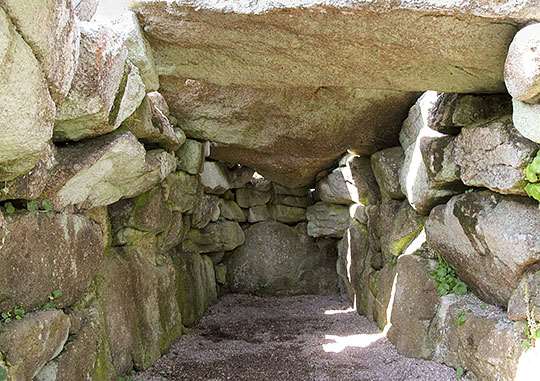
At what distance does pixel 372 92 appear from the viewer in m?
6.57

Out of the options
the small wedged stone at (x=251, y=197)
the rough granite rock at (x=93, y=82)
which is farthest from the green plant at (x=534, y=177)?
the small wedged stone at (x=251, y=197)

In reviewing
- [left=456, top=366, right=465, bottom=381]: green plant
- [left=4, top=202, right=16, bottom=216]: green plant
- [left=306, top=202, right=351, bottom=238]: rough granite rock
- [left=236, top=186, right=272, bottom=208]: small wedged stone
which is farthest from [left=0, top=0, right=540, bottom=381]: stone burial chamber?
[left=236, top=186, right=272, bottom=208]: small wedged stone

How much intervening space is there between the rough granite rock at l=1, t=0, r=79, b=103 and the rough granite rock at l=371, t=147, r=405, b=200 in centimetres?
499

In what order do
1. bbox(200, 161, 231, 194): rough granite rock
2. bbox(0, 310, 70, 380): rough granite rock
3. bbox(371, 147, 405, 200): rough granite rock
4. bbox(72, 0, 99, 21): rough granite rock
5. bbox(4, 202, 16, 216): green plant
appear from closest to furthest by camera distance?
bbox(0, 310, 70, 380): rough granite rock < bbox(4, 202, 16, 216): green plant < bbox(72, 0, 99, 21): rough granite rock < bbox(371, 147, 405, 200): rough granite rock < bbox(200, 161, 231, 194): rough granite rock

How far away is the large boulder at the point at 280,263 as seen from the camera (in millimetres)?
11367

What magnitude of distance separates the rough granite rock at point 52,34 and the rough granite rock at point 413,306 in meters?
4.40

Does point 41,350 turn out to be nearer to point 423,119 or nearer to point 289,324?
point 423,119

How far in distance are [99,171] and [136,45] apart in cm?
103

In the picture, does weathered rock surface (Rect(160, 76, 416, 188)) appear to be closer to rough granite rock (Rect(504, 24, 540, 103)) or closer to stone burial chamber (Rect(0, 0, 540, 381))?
stone burial chamber (Rect(0, 0, 540, 381))

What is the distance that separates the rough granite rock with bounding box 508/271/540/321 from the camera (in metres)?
3.93

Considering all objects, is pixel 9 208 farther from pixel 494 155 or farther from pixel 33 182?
pixel 494 155

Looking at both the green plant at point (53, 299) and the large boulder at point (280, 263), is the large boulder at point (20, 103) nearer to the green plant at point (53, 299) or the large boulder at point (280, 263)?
the green plant at point (53, 299)

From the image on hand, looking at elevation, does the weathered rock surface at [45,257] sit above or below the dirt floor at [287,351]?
above

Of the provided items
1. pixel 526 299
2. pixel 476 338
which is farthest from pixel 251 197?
pixel 526 299
